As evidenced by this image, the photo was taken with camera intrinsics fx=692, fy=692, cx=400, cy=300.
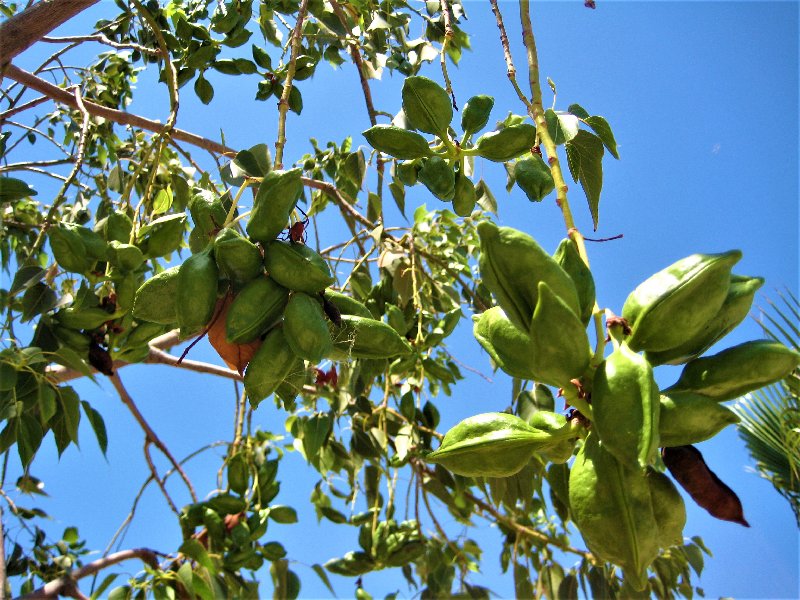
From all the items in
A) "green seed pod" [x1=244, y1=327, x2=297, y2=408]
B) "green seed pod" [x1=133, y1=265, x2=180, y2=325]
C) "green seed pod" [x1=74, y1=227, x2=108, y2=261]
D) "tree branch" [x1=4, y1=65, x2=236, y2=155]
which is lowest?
"green seed pod" [x1=244, y1=327, x2=297, y2=408]

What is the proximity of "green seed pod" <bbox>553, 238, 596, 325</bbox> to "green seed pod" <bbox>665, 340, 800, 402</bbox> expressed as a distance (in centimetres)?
11

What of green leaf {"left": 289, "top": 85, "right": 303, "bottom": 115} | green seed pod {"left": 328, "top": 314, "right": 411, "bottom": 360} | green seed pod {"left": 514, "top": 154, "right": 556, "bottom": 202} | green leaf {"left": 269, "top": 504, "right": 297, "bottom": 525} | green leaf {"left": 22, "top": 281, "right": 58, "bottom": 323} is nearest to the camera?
green seed pod {"left": 328, "top": 314, "right": 411, "bottom": 360}

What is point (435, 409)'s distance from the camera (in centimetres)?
202

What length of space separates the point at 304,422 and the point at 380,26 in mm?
1155

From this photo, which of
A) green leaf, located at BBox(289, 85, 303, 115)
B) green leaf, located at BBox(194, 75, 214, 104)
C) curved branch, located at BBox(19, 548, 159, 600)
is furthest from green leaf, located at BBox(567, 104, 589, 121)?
curved branch, located at BBox(19, 548, 159, 600)

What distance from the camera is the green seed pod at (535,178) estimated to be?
97cm

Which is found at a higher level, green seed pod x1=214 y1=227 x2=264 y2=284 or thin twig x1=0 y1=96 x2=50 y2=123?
thin twig x1=0 y1=96 x2=50 y2=123

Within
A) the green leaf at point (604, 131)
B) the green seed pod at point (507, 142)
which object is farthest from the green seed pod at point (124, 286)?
the green leaf at point (604, 131)

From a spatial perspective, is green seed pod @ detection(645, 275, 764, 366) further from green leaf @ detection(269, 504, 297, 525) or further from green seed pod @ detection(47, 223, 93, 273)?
green leaf @ detection(269, 504, 297, 525)

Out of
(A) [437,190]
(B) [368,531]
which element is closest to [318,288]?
(A) [437,190]

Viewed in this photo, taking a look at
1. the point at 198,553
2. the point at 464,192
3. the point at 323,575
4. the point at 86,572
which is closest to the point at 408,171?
the point at 464,192

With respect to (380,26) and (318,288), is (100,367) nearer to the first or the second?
(318,288)

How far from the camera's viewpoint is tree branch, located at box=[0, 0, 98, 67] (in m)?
1.11

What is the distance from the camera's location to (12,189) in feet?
4.81
